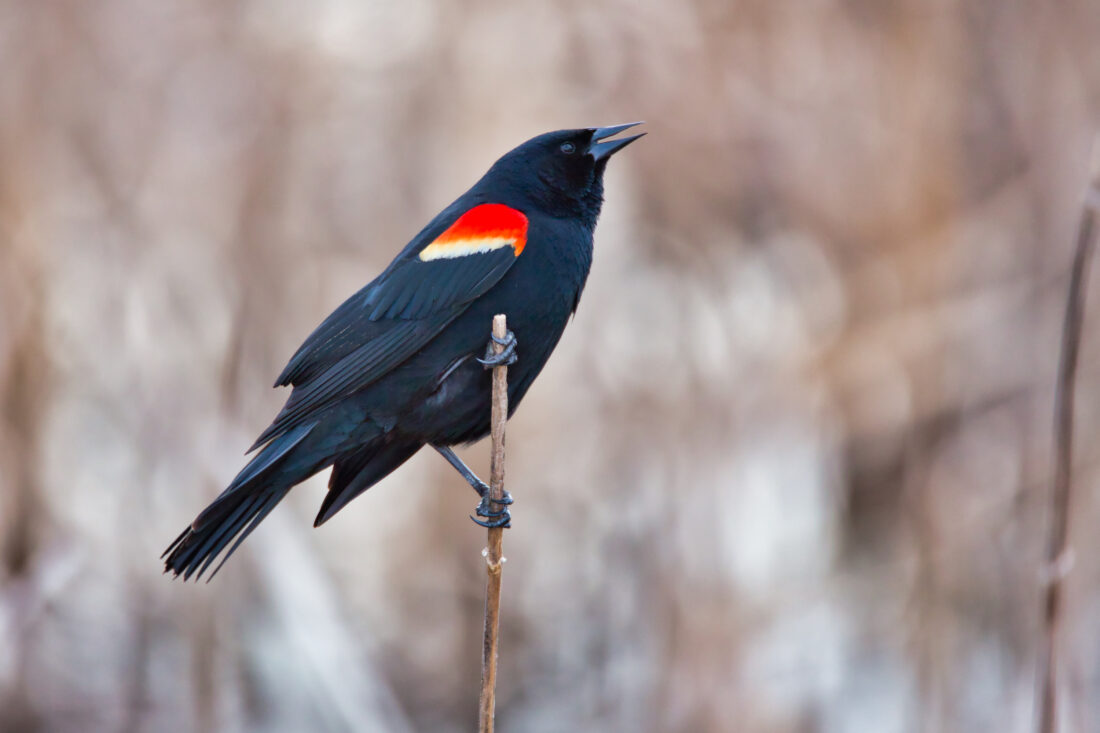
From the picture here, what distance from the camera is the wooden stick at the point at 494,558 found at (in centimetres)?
170

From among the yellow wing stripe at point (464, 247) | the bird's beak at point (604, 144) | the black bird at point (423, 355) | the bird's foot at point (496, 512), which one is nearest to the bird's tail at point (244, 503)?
the black bird at point (423, 355)

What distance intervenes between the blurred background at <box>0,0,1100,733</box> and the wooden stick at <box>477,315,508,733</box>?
180 centimetres

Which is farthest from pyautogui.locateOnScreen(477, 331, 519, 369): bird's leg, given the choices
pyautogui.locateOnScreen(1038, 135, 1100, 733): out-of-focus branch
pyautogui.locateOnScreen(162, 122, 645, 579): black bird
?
pyautogui.locateOnScreen(1038, 135, 1100, 733): out-of-focus branch

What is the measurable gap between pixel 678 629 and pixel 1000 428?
155cm

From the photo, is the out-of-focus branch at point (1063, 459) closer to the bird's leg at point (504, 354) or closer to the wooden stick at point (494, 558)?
the wooden stick at point (494, 558)

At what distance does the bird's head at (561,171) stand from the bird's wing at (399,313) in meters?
0.16

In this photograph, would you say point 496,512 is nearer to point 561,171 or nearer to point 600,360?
point 561,171

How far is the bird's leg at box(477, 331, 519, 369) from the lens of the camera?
7.07ft

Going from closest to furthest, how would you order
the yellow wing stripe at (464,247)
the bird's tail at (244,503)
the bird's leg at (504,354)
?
the bird's tail at (244,503) < the bird's leg at (504,354) < the yellow wing stripe at (464,247)

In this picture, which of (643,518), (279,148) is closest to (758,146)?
(643,518)

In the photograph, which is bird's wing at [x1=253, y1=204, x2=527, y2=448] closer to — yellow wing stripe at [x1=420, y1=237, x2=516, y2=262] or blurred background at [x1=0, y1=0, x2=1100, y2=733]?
yellow wing stripe at [x1=420, y1=237, x2=516, y2=262]

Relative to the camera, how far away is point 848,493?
13.6 feet

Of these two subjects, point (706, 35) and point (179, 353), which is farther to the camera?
point (706, 35)

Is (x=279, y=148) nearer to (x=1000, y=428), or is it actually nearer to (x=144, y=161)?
(x=144, y=161)
